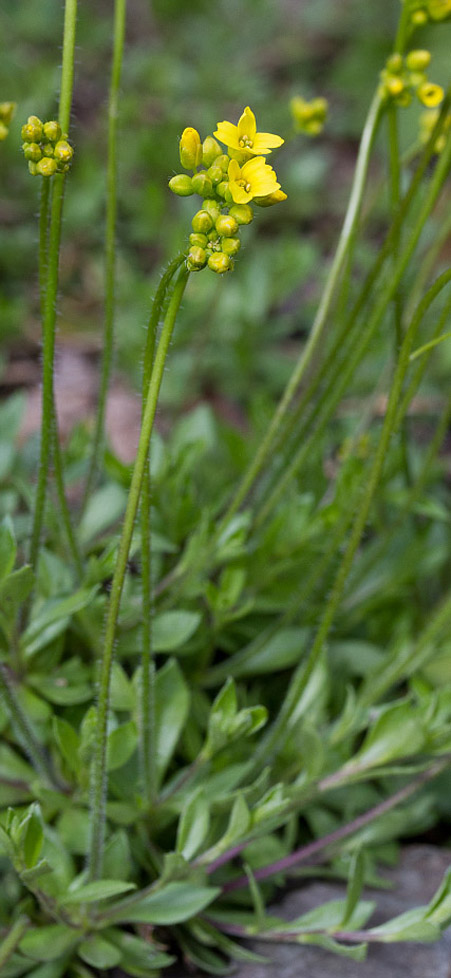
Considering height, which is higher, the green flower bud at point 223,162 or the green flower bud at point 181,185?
the green flower bud at point 223,162

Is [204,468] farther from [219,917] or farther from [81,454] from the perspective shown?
[219,917]

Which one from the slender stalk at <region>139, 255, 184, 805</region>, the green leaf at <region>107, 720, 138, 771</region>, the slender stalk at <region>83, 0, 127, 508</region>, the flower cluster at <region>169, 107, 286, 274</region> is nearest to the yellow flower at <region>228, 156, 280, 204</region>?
the flower cluster at <region>169, 107, 286, 274</region>

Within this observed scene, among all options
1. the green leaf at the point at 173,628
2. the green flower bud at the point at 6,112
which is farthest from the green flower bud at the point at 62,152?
the green leaf at the point at 173,628

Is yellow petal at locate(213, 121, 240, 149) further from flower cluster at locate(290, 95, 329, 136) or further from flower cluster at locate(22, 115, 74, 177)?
flower cluster at locate(290, 95, 329, 136)

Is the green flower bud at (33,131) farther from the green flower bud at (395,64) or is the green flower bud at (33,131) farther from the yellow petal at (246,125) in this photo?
the green flower bud at (395,64)

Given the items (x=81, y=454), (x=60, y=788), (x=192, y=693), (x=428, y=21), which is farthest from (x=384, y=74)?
(x=60, y=788)

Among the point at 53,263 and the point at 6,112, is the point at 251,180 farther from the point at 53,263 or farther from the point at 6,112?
the point at 6,112

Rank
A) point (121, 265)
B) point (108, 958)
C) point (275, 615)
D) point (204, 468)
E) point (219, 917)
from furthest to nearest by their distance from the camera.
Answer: point (121, 265), point (204, 468), point (275, 615), point (219, 917), point (108, 958)
